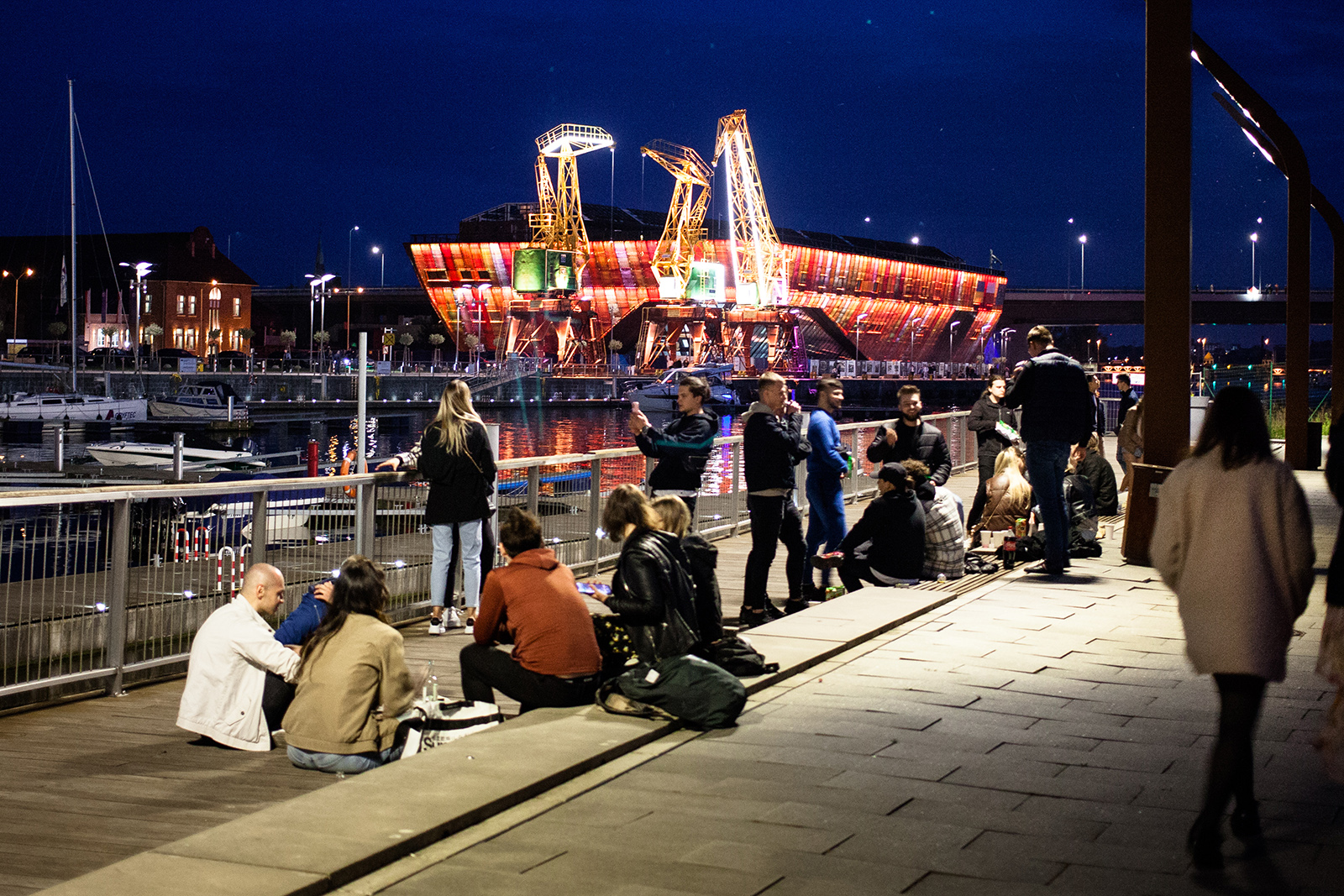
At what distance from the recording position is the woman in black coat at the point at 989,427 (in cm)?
1361

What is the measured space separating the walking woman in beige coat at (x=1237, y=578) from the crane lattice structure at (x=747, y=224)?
97.5 m

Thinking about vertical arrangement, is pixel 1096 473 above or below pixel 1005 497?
above

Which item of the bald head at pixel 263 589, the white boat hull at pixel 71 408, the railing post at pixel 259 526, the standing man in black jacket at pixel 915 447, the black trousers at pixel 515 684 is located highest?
the white boat hull at pixel 71 408

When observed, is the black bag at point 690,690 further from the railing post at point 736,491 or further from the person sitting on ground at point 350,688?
the railing post at point 736,491

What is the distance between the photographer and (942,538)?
11.5 meters

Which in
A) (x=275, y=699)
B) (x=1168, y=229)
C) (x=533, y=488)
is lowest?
(x=275, y=699)

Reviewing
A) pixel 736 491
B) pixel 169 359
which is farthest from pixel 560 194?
pixel 736 491

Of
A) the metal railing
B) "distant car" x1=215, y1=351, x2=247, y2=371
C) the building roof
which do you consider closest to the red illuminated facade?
the building roof

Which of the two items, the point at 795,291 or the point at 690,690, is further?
the point at 795,291

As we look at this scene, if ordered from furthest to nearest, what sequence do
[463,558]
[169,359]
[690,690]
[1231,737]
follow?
[169,359]
[463,558]
[690,690]
[1231,737]

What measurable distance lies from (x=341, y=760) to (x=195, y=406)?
6245 centimetres

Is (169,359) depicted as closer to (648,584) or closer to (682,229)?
(682,229)

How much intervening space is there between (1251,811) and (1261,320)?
15930 cm

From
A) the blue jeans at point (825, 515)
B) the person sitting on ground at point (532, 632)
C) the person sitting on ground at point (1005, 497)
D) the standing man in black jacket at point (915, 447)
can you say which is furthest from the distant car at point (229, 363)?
the person sitting on ground at point (532, 632)
